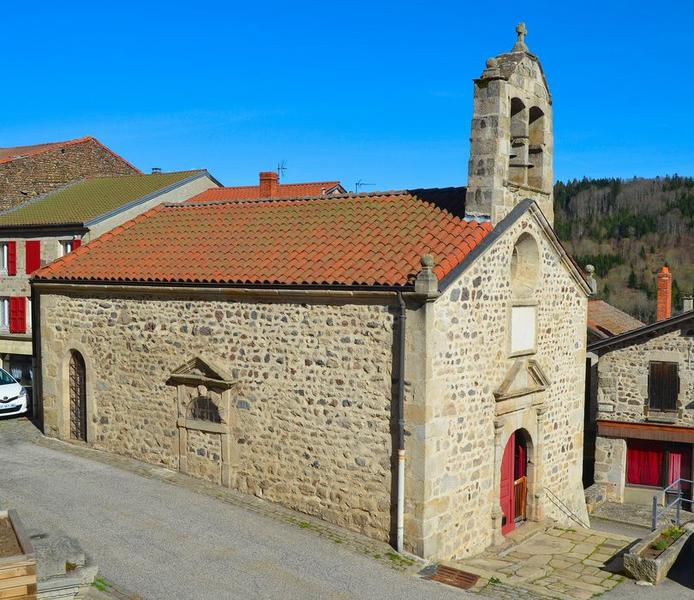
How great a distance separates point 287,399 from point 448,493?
10.0 ft

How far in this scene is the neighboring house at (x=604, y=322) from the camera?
2623 cm

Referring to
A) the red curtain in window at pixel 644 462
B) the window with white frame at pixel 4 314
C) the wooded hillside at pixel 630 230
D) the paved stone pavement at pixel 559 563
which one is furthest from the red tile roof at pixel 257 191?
the wooded hillside at pixel 630 230

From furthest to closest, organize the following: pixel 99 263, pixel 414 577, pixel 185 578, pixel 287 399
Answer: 1. pixel 99 263
2. pixel 287 399
3. pixel 414 577
4. pixel 185 578

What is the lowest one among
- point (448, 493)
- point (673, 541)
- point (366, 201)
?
point (673, 541)

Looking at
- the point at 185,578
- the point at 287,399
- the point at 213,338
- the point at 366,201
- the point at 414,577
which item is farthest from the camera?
the point at 366,201

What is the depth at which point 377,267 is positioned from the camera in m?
12.0

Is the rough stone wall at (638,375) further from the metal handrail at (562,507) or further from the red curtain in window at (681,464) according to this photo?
the metal handrail at (562,507)

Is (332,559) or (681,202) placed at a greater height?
(681,202)

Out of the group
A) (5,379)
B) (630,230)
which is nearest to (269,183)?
(5,379)

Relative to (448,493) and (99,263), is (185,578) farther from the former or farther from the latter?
(99,263)

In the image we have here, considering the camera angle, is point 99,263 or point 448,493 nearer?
point 448,493

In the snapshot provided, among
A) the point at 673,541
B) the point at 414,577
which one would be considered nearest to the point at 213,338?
the point at 414,577

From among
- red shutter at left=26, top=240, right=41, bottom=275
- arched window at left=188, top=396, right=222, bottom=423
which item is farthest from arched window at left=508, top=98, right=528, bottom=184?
red shutter at left=26, top=240, right=41, bottom=275

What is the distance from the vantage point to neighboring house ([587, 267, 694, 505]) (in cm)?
2180
